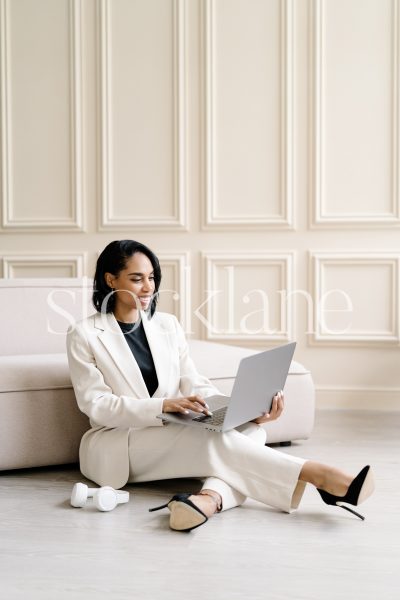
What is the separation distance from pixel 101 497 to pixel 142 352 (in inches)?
19.2

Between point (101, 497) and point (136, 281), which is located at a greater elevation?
point (136, 281)

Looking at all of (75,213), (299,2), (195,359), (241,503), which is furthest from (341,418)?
(299,2)

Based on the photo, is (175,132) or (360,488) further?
(175,132)

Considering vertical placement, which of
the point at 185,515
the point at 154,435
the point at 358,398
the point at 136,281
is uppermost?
the point at 136,281

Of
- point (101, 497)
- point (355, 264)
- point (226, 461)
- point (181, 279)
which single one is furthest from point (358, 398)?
point (101, 497)

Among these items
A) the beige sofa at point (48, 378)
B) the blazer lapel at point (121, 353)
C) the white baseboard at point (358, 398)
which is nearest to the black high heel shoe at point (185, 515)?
the blazer lapel at point (121, 353)

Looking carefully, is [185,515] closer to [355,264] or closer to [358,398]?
[358,398]

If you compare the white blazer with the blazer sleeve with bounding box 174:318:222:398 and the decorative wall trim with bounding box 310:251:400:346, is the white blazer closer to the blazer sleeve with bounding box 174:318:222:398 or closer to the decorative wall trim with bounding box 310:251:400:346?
the blazer sleeve with bounding box 174:318:222:398

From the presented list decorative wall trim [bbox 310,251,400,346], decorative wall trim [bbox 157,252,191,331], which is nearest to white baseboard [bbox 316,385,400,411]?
decorative wall trim [bbox 310,251,400,346]

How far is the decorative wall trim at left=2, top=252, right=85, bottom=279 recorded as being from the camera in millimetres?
4020

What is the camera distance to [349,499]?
1902 mm

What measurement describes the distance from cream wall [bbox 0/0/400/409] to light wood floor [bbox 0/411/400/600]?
165 cm

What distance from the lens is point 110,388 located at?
7.19ft

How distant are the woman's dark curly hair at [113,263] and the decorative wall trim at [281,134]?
5.55 ft
